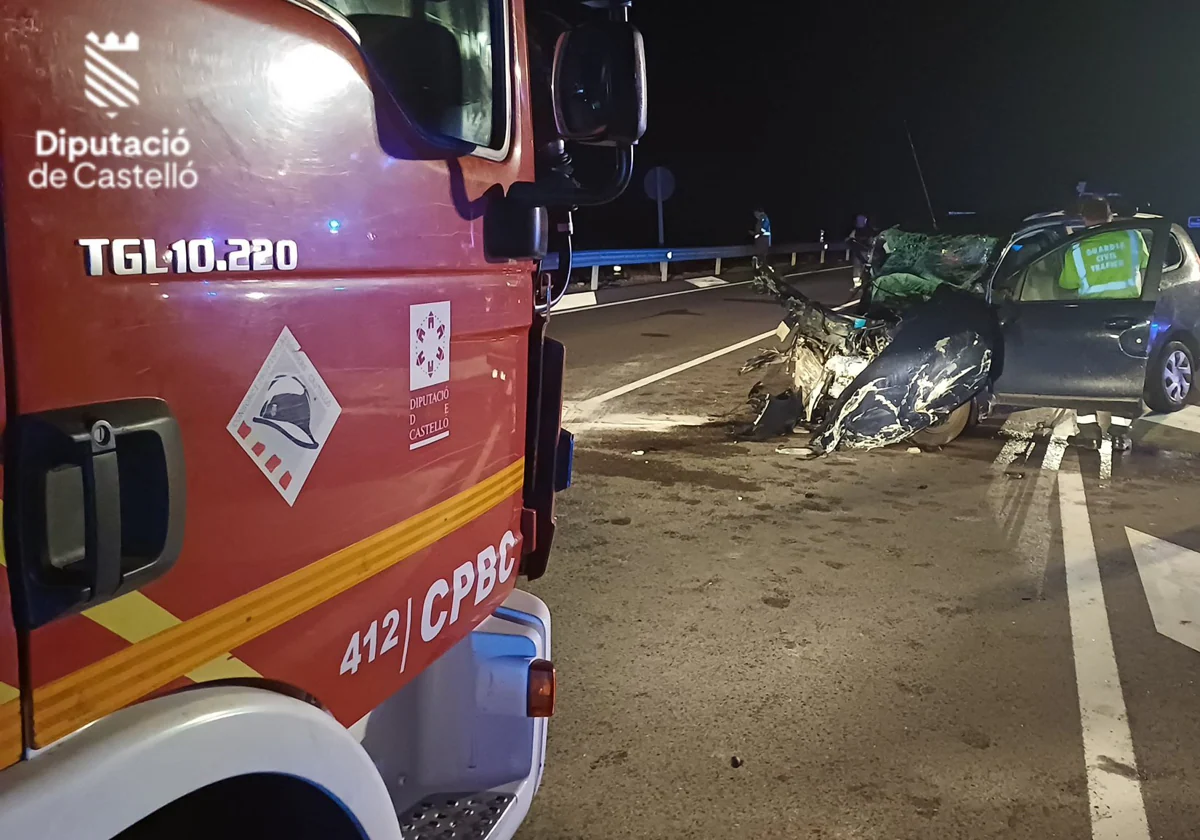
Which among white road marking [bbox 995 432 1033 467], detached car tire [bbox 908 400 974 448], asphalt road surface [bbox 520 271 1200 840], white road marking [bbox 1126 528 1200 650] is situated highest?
detached car tire [bbox 908 400 974 448]

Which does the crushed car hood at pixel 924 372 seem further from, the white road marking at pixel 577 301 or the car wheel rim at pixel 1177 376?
the white road marking at pixel 577 301

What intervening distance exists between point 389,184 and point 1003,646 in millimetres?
3742

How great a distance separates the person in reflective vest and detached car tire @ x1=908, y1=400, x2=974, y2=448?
1.28m

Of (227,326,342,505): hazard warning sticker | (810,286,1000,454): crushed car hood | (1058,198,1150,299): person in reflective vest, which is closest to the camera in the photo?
(227,326,342,505): hazard warning sticker

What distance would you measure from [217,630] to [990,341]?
756 cm

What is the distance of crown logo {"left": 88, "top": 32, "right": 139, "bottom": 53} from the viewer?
1365 mm

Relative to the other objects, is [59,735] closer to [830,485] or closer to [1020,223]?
[830,485]

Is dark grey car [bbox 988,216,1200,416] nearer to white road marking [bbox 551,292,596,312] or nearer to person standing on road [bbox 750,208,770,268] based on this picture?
person standing on road [bbox 750,208,770,268]

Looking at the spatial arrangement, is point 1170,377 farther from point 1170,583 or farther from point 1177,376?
point 1170,583

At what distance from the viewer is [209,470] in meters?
1.57

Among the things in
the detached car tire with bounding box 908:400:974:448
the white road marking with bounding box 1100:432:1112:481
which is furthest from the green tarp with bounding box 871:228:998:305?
the white road marking with bounding box 1100:432:1112:481

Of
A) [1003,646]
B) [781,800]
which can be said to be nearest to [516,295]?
[781,800]

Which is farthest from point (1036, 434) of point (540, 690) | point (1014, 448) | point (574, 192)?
point (574, 192)

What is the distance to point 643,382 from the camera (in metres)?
11.1
